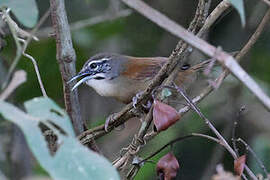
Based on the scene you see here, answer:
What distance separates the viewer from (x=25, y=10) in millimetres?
1777

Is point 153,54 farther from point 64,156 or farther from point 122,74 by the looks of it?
point 64,156

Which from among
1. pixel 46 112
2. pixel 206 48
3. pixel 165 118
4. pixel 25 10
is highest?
pixel 25 10

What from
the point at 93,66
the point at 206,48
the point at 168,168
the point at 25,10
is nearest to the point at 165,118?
the point at 168,168

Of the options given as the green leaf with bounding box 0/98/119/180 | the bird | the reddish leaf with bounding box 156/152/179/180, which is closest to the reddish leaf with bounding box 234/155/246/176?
the reddish leaf with bounding box 156/152/179/180

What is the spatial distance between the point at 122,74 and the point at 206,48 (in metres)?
3.03

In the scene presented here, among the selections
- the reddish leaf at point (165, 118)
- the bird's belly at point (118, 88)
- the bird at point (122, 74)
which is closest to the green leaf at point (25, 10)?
the reddish leaf at point (165, 118)

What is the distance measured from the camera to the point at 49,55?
497cm

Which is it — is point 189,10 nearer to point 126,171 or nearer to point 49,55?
point 49,55

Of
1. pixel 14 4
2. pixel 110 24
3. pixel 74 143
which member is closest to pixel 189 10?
pixel 110 24

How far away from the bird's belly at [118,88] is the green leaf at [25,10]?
250 centimetres

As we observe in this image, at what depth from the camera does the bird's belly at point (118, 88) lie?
4.34 metres

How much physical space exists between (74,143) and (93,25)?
4.00 meters

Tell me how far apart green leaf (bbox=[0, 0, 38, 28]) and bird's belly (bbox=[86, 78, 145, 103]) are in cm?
250

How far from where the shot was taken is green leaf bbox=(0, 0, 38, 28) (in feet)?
5.61
